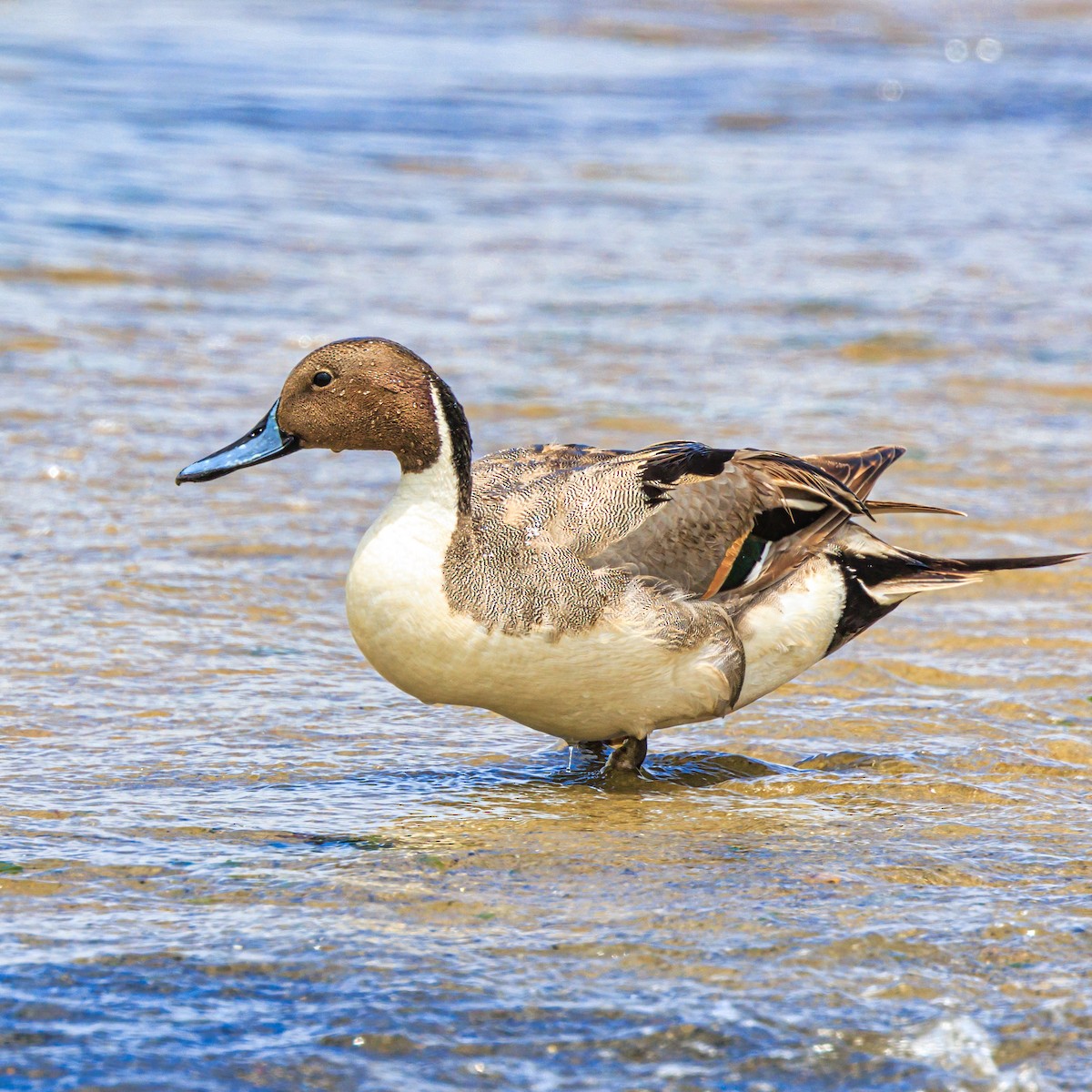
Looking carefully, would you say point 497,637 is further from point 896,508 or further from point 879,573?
point 896,508

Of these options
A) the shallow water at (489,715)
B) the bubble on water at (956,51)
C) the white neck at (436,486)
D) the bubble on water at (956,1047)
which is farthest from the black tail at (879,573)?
the bubble on water at (956,51)

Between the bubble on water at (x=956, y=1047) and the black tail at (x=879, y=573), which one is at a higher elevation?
the black tail at (x=879, y=573)

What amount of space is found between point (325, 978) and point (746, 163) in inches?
445

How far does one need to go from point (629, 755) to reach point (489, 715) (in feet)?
2.14

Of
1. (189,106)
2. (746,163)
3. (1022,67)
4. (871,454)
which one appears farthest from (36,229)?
(1022,67)

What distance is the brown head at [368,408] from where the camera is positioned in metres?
4.54

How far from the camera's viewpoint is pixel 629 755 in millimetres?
4848

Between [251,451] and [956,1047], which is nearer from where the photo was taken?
[956,1047]

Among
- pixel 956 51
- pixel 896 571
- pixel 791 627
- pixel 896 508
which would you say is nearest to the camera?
pixel 791 627

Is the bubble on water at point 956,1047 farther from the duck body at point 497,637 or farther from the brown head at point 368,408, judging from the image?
the brown head at point 368,408

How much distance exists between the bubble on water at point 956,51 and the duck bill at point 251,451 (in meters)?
16.6

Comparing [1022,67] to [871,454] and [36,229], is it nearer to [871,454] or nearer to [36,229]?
[36,229]

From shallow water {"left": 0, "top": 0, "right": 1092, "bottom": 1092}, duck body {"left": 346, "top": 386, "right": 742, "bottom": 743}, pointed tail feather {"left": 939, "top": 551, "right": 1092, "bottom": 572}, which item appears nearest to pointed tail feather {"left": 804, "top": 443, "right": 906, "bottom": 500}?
pointed tail feather {"left": 939, "top": 551, "right": 1092, "bottom": 572}

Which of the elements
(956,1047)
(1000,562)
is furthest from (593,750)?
(956,1047)
